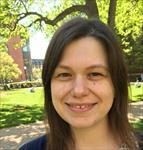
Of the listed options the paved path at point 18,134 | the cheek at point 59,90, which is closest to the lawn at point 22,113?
the paved path at point 18,134

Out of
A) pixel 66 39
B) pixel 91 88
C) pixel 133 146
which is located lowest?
pixel 133 146

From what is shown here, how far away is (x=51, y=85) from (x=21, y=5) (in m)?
15.8

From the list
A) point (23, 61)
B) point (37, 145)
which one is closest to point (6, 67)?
point (23, 61)

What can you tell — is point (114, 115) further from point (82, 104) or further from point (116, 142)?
point (82, 104)

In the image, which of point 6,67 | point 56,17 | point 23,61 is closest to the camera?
point 56,17

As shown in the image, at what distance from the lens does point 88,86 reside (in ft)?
5.80

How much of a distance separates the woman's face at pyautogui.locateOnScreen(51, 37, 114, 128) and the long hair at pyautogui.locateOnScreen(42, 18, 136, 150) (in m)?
0.03

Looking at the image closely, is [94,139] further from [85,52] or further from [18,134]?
[18,134]

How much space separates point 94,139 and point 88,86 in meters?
0.31

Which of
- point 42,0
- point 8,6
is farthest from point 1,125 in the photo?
point 42,0

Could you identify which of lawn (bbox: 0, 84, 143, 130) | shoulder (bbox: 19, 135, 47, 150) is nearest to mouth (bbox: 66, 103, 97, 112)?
shoulder (bbox: 19, 135, 47, 150)

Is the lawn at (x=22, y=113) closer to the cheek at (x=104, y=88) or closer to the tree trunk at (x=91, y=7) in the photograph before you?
the cheek at (x=104, y=88)

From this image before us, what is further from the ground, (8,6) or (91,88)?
(8,6)

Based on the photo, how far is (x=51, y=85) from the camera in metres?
1.87
